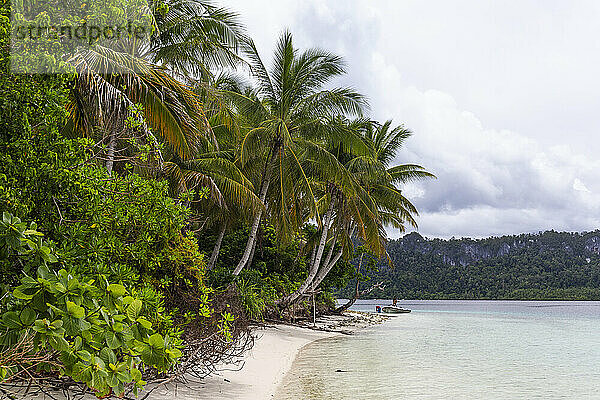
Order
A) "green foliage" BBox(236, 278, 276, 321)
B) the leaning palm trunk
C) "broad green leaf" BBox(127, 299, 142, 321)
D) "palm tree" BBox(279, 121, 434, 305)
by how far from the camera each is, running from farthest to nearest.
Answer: the leaning palm trunk → "palm tree" BBox(279, 121, 434, 305) → "green foliage" BBox(236, 278, 276, 321) → "broad green leaf" BBox(127, 299, 142, 321)

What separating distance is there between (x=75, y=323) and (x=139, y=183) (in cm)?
247

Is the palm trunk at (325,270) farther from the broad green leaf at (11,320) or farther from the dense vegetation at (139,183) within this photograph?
the broad green leaf at (11,320)

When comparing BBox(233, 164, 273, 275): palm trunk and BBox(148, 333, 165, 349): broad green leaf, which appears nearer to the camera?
BBox(148, 333, 165, 349): broad green leaf

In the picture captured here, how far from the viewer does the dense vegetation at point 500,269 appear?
76.3 meters

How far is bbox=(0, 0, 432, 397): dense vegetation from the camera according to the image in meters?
2.56

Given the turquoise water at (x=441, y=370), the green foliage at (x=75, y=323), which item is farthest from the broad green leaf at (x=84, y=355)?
the turquoise water at (x=441, y=370)

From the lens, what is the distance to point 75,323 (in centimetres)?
235

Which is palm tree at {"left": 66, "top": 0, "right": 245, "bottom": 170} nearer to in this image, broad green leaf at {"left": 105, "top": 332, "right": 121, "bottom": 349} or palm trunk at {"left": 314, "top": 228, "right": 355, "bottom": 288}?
broad green leaf at {"left": 105, "top": 332, "right": 121, "bottom": 349}

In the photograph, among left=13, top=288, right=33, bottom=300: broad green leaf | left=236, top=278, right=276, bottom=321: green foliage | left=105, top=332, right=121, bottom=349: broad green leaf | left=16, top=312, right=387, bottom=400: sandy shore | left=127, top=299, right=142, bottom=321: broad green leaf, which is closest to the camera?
left=13, top=288, right=33, bottom=300: broad green leaf

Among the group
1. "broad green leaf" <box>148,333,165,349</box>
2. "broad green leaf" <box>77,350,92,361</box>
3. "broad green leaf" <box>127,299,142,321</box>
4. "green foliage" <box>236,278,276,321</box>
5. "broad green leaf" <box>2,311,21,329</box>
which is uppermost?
"broad green leaf" <box>127,299,142,321</box>

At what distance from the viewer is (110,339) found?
2.49m

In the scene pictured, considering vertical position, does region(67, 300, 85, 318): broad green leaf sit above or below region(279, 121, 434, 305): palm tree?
below

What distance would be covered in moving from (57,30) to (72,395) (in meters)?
3.32

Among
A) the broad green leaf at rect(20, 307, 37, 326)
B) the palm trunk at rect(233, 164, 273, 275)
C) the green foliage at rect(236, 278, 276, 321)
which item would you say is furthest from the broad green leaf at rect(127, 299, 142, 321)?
the palm trunk at rect(233, 164, 273, 275)
